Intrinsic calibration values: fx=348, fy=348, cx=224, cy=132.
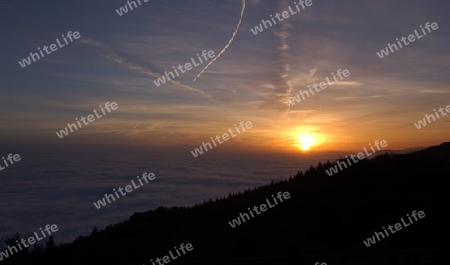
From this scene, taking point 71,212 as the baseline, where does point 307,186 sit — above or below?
below

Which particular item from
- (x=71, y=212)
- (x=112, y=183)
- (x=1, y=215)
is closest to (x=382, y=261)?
(x=71, y=212)

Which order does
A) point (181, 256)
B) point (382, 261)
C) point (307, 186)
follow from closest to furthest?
1. point (382, 261)
2. point (181, 256)
3. point (307, 186)

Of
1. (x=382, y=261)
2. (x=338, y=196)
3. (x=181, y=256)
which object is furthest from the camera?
(x=338, y=196)

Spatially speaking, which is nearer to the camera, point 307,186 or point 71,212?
point 307,186

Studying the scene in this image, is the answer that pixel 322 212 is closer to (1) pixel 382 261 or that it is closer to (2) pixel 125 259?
(1) pixel 382 261

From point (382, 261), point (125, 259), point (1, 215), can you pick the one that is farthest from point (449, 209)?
point (1, 215)

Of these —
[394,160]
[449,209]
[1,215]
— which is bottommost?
[449,209]

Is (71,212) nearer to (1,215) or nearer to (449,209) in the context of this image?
(1,215)
